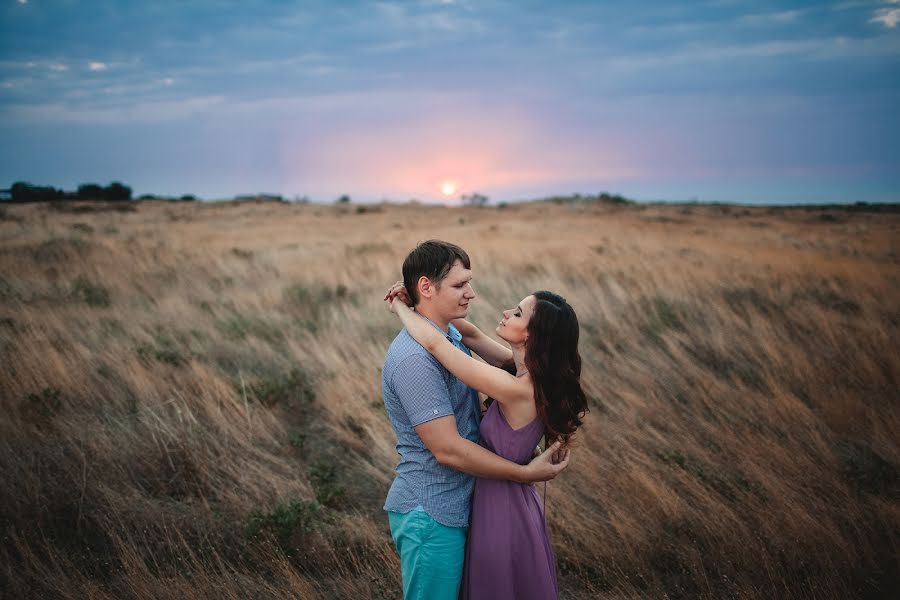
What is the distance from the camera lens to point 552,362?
6.79ft

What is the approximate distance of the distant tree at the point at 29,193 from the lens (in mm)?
34094

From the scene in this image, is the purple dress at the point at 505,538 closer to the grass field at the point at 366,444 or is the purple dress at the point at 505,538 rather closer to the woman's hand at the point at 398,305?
the woman's hand at the point at 398,305

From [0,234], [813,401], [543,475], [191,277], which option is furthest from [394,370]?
[0,234]

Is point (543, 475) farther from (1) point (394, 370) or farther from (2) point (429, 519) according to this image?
(1) point (394, 370)

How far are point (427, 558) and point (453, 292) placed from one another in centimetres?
107

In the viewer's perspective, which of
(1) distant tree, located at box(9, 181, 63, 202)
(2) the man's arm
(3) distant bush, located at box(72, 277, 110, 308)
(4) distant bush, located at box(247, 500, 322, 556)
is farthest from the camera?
(1) distant tree, located at box(9, 181, 63, 202)

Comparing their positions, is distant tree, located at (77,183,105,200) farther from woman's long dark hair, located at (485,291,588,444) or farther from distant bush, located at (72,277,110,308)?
woman's long dark hair, located at (485,291,588,444)

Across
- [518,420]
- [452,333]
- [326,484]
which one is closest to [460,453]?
[518,420]

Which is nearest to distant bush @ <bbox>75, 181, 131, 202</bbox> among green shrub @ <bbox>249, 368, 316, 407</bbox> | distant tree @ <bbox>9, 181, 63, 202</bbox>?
distant tree @ <bbox>9, 181, 63, 202</bbox>

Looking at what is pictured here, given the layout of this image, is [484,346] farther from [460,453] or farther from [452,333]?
[460,453]

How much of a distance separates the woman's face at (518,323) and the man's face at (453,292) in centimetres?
18

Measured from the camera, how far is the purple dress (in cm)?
206

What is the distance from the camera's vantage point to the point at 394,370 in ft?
6.75

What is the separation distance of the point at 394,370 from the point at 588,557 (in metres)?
2.32
